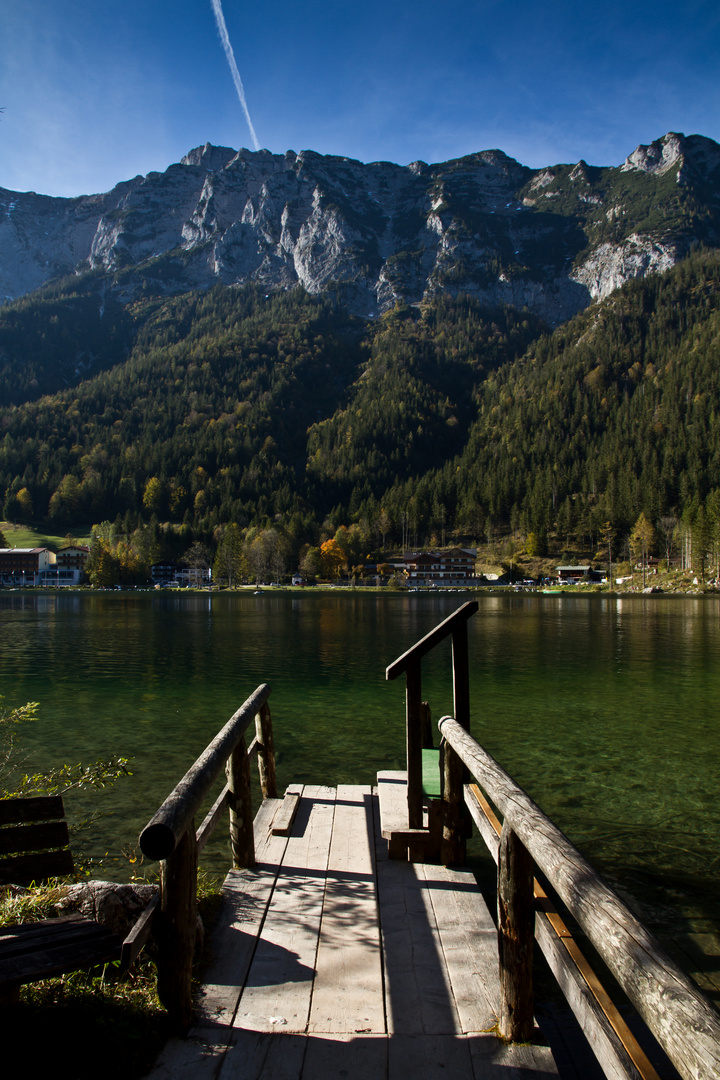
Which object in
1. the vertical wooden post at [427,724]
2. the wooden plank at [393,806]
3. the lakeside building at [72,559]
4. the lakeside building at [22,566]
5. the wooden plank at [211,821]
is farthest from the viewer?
the lakeside building at [72,559]

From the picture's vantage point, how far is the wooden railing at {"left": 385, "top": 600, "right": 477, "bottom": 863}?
6551mm

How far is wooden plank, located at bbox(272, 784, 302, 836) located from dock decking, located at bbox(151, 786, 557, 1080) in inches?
17.1

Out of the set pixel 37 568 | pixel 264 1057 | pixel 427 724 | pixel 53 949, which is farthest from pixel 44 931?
pixel 37 568

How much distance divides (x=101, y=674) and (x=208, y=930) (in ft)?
82.9

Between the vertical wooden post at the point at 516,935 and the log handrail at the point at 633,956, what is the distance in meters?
0.20

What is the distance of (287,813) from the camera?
8016 millimetres

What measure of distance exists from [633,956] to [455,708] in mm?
4616

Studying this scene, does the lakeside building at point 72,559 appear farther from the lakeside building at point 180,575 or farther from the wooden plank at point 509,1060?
the wooden plank at point 509,1060

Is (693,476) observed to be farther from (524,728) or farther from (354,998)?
(354,998)

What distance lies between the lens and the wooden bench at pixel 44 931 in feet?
12.0

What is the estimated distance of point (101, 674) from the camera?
2788 cm

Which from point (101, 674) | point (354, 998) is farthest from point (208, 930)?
point (101, 674)

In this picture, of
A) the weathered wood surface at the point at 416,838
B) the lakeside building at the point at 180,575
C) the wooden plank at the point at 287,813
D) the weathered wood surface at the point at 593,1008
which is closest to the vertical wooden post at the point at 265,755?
the wooden plank at the point at 287,813

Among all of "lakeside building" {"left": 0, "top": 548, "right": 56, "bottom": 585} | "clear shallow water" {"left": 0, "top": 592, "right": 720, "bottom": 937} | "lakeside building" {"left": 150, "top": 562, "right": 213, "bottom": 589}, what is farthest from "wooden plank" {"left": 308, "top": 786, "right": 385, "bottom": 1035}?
"lakeside building" {"left": 0, "top": 548, "right": 56, "bottom": 585}
